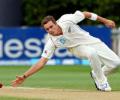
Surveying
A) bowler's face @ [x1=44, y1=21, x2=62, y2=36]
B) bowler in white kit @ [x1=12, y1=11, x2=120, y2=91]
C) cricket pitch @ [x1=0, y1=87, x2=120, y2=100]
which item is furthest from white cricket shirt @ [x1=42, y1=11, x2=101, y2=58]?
cricket pitch @ [x1=0, y1=87, x2=120, y2=100]

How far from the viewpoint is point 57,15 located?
34062mm

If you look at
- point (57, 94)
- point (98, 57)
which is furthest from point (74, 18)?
point (57, 94)

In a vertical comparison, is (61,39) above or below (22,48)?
above

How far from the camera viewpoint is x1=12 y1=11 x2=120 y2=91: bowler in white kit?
12000 mm

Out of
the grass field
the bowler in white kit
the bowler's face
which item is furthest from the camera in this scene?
the grass field

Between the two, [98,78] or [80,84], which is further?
[80,84]

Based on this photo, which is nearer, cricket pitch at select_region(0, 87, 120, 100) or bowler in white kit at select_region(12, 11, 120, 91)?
cricket pitch at select_region(0, 87, 120, 100)

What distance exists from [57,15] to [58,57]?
9.00 metres

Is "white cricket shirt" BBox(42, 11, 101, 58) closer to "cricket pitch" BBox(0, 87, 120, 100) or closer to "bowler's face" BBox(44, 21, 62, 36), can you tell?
"bowler's face" BBox(44, 21, 62, 36)

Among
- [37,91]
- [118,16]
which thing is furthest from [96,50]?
[118,16]

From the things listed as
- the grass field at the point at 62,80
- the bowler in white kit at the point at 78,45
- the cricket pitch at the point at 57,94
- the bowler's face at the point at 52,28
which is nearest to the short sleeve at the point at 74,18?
the bowler in white kit at the point at 78,45

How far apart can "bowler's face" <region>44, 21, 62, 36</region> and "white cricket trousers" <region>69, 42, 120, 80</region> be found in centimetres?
56

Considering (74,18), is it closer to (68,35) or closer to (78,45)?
(68,35)

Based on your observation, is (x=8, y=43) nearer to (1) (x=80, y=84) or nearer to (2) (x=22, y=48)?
(2) (x=22, y=48)
